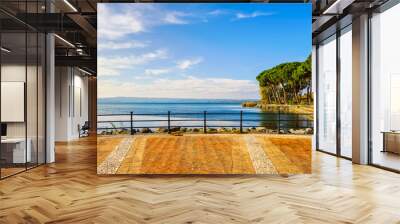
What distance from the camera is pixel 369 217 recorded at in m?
3.79

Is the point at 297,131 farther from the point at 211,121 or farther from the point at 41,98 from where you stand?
the point at 41,98

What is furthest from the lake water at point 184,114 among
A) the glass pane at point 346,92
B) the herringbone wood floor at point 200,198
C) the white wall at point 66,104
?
the white wall at point 66,104

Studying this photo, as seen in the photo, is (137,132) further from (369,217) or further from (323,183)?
(369,217)

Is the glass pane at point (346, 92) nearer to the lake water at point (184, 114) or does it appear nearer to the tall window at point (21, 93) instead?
the lake water at point (184, 114)

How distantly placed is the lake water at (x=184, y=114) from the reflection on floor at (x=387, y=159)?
1879 mm

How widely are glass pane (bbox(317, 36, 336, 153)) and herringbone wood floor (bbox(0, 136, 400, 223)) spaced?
2752 mm

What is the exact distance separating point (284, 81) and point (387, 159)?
256 centimetres

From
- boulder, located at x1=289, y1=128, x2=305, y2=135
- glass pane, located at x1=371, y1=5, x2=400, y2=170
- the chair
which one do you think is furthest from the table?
the chair

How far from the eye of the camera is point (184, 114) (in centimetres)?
602

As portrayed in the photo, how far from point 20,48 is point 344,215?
562cm

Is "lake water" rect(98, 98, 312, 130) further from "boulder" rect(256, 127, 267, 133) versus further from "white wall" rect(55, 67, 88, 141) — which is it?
"white wall" rect(55, 67, 88, 141)

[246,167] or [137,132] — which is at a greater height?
[137,132]

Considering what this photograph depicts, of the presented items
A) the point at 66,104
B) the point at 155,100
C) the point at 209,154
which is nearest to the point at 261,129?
the point at 209,154

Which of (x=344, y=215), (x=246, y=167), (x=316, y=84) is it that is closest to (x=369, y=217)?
(x=344, y=215)
